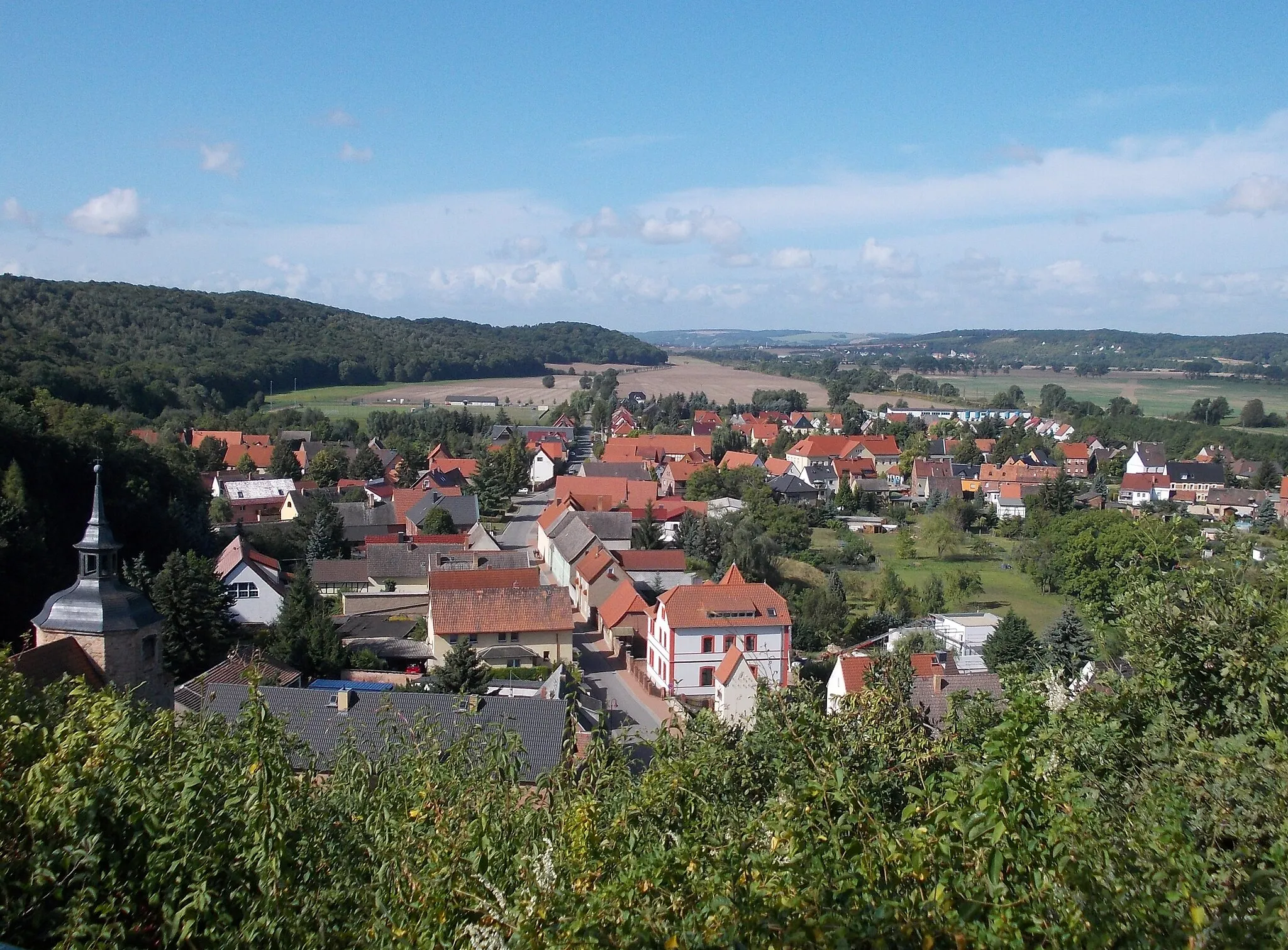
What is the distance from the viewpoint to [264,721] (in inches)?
214

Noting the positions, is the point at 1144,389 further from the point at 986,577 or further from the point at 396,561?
the point at 396,561

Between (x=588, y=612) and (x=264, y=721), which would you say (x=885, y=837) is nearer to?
(x=264, y=721)

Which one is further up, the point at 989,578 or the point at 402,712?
the point at 402,712

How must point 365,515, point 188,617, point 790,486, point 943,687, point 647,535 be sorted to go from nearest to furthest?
point 943,687 → point 188,617 → point 647,535 → point 365,515 → point 790,486

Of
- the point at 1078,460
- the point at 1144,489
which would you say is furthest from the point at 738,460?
the point at 1078,460

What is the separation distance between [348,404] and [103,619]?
8584cm

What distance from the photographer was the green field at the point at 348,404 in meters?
89.0

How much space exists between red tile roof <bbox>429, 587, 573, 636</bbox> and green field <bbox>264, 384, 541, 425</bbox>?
6044 centimetres

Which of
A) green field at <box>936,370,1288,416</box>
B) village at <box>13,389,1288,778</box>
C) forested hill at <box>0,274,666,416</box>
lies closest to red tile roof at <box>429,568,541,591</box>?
village at <box>13,389,1288,778</box>

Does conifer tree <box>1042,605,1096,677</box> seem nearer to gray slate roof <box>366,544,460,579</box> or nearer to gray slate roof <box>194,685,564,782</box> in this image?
gray slate roof <box>194,685,564,782</box>

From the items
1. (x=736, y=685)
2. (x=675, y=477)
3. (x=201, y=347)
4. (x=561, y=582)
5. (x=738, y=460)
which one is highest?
(x=201, y=347)

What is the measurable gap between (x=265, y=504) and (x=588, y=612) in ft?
71.8

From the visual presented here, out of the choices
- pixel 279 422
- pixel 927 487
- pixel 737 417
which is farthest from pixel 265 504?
pixel 737 417

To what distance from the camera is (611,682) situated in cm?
2481
